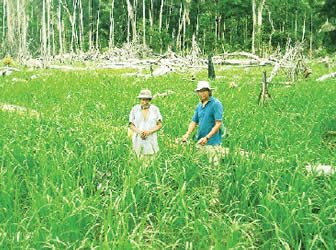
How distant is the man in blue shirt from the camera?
434 cm

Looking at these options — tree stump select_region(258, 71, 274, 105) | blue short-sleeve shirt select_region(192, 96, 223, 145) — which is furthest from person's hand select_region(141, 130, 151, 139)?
tree stump select_region(258, 71, 274, 105)

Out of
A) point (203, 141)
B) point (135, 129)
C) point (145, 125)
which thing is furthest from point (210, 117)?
point (135, 129)

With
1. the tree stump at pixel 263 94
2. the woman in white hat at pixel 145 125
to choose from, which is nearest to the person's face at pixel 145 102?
the woman in white hat at pixel 145 125

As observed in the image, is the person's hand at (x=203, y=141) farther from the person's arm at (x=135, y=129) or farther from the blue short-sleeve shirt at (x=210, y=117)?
the person's arm at (x=135, y=129)

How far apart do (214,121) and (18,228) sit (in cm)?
263

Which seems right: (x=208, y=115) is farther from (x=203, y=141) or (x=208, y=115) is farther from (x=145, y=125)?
(x=145, y=125)

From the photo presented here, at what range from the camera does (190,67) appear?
19719mm

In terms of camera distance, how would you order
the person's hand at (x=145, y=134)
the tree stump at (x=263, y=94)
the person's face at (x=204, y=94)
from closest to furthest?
the person's hand at (x=145, y=134) → the person's face at (x=204, y=94) → the tree stump at (x=263, y=94)

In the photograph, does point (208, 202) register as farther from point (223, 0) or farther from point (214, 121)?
point (223, 0)

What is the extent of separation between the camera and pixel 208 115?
14.7 ft

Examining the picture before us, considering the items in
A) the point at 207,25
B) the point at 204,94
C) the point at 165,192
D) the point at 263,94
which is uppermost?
the point at 207,25

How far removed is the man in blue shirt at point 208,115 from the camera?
4344 mm

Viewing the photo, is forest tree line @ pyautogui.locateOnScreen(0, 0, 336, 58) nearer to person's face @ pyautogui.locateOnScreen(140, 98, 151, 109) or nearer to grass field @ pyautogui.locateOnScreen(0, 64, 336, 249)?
grass field @ pyautogui.locateOnScreen(0, 64, 336, 249)

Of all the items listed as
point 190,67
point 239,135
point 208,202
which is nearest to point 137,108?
point 208,202
